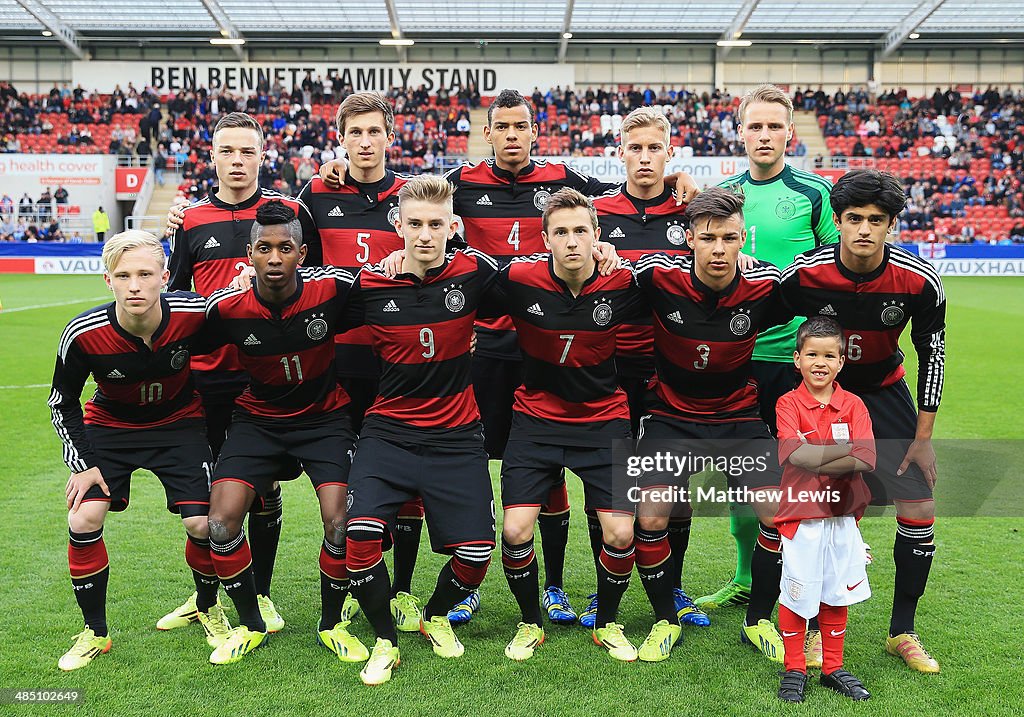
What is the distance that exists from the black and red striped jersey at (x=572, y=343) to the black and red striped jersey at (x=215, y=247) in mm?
1283

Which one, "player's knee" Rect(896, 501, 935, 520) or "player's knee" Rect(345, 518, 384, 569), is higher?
"player's knee" Rect(896, 501, 935, 520)

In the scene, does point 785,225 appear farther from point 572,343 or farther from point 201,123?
point 201,123

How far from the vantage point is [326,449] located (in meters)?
4.05

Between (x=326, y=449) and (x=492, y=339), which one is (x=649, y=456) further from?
(x=326, y=449)

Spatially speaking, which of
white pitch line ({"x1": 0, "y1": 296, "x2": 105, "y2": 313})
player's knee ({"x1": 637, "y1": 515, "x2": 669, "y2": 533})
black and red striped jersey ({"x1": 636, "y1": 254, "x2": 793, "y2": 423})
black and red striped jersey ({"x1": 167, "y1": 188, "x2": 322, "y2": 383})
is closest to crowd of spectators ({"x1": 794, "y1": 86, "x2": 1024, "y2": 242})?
white pitch line ({"x1": 0, "y1": 296, "x2": 105, "y2": 313})

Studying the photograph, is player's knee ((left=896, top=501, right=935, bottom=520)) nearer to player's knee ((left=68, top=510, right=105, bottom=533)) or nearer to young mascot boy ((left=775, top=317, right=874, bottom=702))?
young mascot boy ((left=775, top=317, right=874, bottom=702))

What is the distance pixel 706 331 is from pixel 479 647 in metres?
1.73

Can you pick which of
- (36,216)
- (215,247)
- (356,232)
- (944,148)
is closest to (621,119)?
(944,148)

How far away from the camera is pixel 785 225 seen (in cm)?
448

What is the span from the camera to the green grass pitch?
135 inches

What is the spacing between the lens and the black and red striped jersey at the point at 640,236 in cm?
450

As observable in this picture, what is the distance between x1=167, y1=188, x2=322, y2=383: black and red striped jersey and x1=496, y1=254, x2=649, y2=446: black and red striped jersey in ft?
4.21

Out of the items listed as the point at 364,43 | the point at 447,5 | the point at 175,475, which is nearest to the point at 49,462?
the point at 175,475

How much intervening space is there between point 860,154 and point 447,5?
15.9 meters
